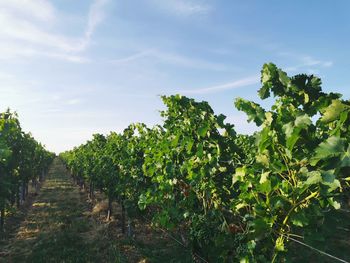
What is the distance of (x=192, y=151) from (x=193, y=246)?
1844 millimetres

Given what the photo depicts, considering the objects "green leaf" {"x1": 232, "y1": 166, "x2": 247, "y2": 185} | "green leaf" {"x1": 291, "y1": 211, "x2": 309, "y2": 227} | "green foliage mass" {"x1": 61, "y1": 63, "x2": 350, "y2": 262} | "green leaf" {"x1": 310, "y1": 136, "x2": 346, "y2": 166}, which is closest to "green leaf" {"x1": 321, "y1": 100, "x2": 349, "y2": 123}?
"green foliage mass" {"x1": 61, "y1": 63, "x2": 350, "y2": 262}

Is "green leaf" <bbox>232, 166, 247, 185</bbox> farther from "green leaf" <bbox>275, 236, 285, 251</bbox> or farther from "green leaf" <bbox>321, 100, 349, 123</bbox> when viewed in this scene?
"green leaf" <bbox>321, 100, 349, 123</bbox>

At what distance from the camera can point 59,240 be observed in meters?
14.2

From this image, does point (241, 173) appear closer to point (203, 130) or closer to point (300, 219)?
point (300, 219)

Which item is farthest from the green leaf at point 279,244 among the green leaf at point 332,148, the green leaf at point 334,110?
the green leaf at point 334,110

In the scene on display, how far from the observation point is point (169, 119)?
7.35m

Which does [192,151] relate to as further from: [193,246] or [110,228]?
[110,228]

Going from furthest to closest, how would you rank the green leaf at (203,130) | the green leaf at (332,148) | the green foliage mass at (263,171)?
the green leaf at (203,130), the green foliage mass at (263,171), the green leaf at (332,148)

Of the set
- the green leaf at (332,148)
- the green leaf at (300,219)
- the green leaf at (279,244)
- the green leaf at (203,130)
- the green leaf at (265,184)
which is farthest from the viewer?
the green leaf at (203,130)

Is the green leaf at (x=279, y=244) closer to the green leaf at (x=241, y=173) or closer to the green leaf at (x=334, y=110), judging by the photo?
the green leaf at (x=241, y=173)

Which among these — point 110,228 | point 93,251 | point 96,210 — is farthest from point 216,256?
point 96,210

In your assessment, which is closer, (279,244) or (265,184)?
(265,184)

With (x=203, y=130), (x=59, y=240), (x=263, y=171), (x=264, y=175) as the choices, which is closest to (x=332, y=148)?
(x=264, y=175)

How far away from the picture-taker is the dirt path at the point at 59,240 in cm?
1239
